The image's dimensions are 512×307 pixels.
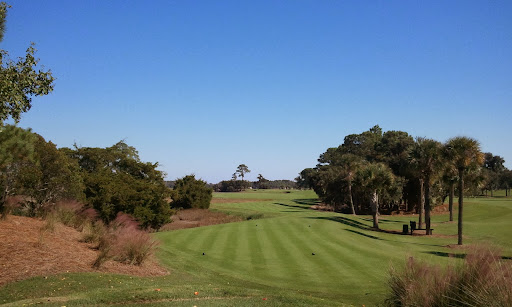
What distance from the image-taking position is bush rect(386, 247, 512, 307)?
5832 mm

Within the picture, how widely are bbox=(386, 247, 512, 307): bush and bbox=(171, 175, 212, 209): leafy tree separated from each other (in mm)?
48079

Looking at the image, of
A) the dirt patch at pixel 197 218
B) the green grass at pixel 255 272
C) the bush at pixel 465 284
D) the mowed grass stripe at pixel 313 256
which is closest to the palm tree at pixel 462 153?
the green grass at pixel 255 272

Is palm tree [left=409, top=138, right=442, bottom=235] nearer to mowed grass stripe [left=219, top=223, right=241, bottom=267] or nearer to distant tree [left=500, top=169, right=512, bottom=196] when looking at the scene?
mowed grass stripe [left=219, top=223, right=241, bottom=267]

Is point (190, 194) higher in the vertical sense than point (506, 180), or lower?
lower

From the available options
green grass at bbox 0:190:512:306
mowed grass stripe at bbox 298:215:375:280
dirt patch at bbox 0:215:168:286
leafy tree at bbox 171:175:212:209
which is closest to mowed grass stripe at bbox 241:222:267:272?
green grass at bbox 0:190:512:306

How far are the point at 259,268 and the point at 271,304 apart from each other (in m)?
9.86

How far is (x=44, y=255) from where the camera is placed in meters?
12.7

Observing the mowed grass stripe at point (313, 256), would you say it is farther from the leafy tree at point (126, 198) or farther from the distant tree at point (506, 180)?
the distant tree at point (506, 180)

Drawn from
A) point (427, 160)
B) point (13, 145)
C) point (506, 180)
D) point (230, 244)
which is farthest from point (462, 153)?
point (506, 180)

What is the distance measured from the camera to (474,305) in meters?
6.05

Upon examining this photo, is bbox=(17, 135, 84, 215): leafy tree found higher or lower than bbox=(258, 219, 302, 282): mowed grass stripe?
higher

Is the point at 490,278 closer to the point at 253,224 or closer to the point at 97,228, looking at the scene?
the point at 97,228

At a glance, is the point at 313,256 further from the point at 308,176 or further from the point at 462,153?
the point at 308,176

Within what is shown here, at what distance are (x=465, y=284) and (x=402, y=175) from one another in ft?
182
